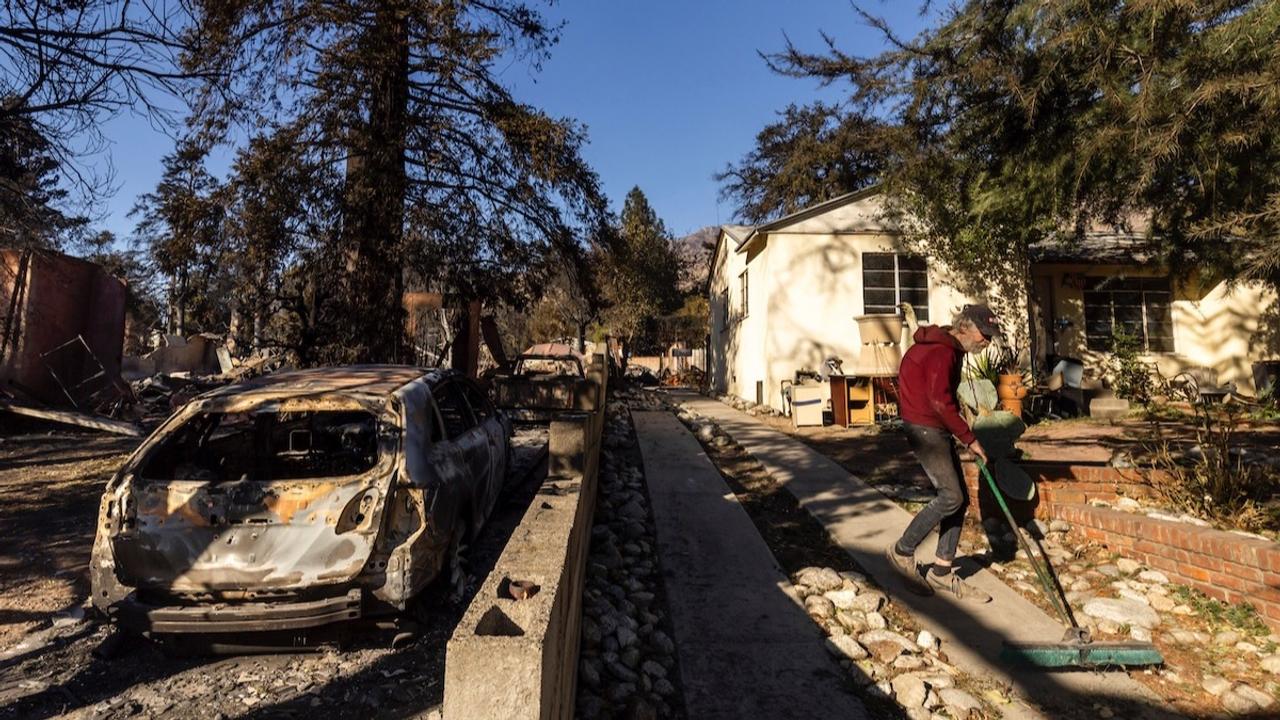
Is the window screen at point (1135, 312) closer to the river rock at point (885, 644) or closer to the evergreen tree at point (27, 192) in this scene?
the river rock at point (885, 644)

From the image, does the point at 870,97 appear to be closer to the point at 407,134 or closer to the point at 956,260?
the point at 407,134

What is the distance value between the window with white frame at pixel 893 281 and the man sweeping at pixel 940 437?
31.2 ft

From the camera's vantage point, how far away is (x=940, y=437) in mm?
4219

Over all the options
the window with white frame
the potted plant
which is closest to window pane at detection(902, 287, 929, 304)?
the window with white frame

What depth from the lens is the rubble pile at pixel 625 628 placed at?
9.89 ft

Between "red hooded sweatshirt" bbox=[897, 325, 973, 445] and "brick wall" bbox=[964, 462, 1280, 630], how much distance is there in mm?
1296

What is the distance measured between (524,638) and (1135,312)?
52.6 ft

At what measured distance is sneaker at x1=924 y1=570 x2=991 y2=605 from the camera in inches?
159

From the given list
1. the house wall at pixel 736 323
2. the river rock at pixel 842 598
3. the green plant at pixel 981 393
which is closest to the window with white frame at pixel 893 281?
the house wall at pixel 736 323

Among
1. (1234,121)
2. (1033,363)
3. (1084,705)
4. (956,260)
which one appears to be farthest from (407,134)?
(1033,363)

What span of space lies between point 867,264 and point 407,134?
29.8ft

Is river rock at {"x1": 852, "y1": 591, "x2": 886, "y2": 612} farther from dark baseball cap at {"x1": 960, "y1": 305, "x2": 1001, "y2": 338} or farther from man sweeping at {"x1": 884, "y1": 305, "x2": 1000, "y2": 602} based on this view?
dark baseball cap at {"x1": 960, "y1": 305, "x2": 1001, "y2": 338}

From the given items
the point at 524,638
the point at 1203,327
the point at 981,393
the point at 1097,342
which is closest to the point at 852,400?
the point at 981,393

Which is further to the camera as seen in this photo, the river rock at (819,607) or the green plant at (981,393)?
the green plant at (981,393)
